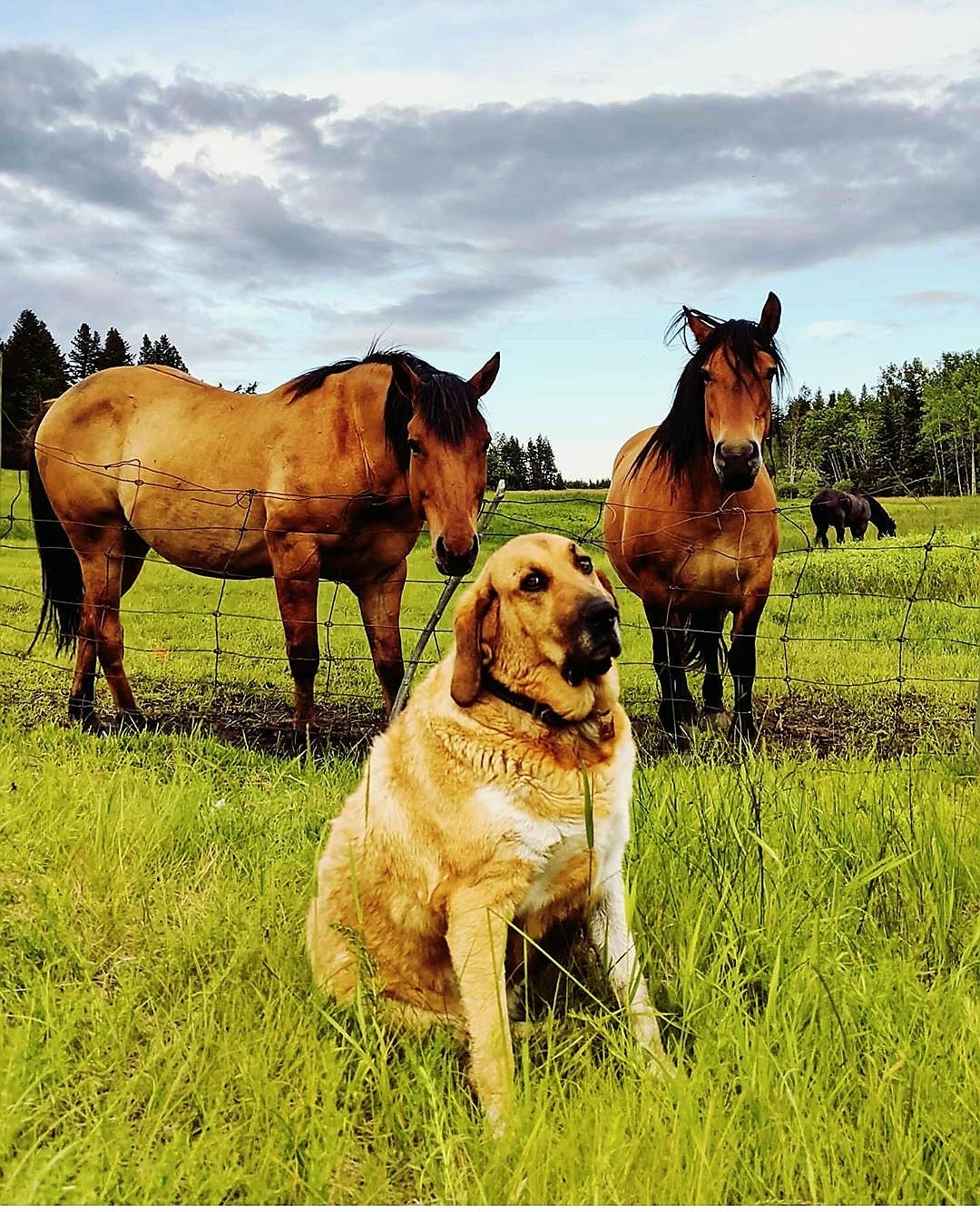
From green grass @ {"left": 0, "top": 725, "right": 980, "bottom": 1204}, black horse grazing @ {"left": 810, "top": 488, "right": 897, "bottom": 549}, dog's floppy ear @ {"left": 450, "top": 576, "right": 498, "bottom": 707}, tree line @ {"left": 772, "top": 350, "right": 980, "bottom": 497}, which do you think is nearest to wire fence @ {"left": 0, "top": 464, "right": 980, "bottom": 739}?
green grass @ {"left": 0, "top": 725, "right": 980, "bottom": 1204}

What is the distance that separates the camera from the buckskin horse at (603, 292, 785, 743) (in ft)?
19.4

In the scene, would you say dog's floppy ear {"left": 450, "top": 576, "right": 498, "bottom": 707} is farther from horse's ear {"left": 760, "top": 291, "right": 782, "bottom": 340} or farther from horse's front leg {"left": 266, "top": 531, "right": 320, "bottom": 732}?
horse's ear {"left": 760, "top": 291, "right": 782, "bottom": 340}

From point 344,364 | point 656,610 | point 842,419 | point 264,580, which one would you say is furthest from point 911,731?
point 842,419

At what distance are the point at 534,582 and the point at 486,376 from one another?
12.5ft

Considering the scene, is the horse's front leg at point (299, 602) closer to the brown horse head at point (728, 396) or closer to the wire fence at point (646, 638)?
the wire fence at point (646, 638)

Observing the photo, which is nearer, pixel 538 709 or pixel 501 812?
pixel 501 812

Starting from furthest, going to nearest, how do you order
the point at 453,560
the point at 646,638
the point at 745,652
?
the point at 646,638
the point at 745,652
the point at 453,560

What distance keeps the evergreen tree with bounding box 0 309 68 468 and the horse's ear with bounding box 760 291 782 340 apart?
123 ft

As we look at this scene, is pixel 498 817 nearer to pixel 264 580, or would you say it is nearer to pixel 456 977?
pixel 456 977

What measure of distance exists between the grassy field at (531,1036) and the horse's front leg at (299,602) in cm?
Answer: 185

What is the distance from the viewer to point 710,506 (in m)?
6.38

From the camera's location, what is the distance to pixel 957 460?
3804 inches

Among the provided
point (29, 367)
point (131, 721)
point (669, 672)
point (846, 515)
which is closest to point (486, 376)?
point (669, 672)

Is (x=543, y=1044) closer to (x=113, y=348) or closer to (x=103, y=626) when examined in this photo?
(x=103, y=626)
